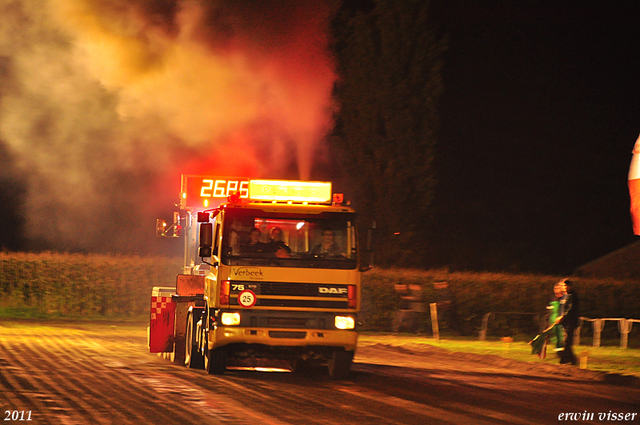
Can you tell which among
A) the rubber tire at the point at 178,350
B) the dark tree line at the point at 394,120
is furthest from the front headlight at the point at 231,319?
the dark tree line at the point at 394,120

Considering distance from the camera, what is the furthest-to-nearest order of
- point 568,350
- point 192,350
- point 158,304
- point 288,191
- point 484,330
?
point 484,330, point 568,350, point 158,304, point 192,350, point 288,191

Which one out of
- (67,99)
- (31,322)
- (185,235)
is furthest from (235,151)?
(185,235)

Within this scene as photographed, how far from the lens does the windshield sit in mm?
13602

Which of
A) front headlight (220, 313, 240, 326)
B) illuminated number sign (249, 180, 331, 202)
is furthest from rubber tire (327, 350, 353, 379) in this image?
illuminated number sign (249, 180, 331, 202)

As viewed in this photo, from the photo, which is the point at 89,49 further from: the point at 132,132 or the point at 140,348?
the point at 140,348

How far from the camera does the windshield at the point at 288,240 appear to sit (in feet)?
44.6

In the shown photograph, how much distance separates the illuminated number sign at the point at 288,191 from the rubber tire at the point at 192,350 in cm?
266

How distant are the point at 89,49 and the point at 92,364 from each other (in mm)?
19518

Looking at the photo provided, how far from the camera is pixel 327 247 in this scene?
13781 mm

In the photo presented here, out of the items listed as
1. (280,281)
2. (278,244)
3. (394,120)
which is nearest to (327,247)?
(278,244)

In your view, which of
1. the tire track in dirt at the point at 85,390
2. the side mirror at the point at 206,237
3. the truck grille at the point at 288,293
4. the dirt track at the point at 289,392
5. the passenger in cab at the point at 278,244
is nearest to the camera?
the tire track in dirt at the point at 85,390

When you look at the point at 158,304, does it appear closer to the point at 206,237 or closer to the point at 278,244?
the point at 206,237

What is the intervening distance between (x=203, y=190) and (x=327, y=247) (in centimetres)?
545

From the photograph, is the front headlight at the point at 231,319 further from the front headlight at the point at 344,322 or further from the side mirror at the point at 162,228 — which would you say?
the side mirror at the point at 162,228
